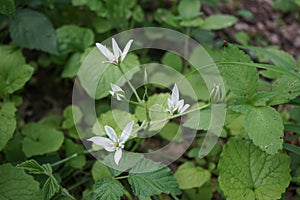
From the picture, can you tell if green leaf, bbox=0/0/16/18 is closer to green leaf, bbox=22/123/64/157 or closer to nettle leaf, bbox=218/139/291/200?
green leaf, bbox=22/123/64/157

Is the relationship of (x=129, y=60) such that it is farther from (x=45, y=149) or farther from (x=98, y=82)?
(x=45, y=149)

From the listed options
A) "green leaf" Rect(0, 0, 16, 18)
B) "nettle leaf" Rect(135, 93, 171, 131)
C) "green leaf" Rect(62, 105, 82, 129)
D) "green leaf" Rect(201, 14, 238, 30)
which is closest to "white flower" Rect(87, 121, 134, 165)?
"nettle leaf" Rect(135, 93, 171, 131)

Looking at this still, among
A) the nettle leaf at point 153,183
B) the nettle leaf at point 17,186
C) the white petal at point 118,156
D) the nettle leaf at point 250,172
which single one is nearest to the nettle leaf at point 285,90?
the nettle leaf at point 250,172

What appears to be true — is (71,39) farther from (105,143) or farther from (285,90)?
(285,90)

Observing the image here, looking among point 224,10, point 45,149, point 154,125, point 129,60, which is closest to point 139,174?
point 154,125

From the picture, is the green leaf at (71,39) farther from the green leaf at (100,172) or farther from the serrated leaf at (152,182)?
the serrated leaf at (152,182)

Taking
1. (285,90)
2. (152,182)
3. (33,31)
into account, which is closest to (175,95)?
(152,182)
